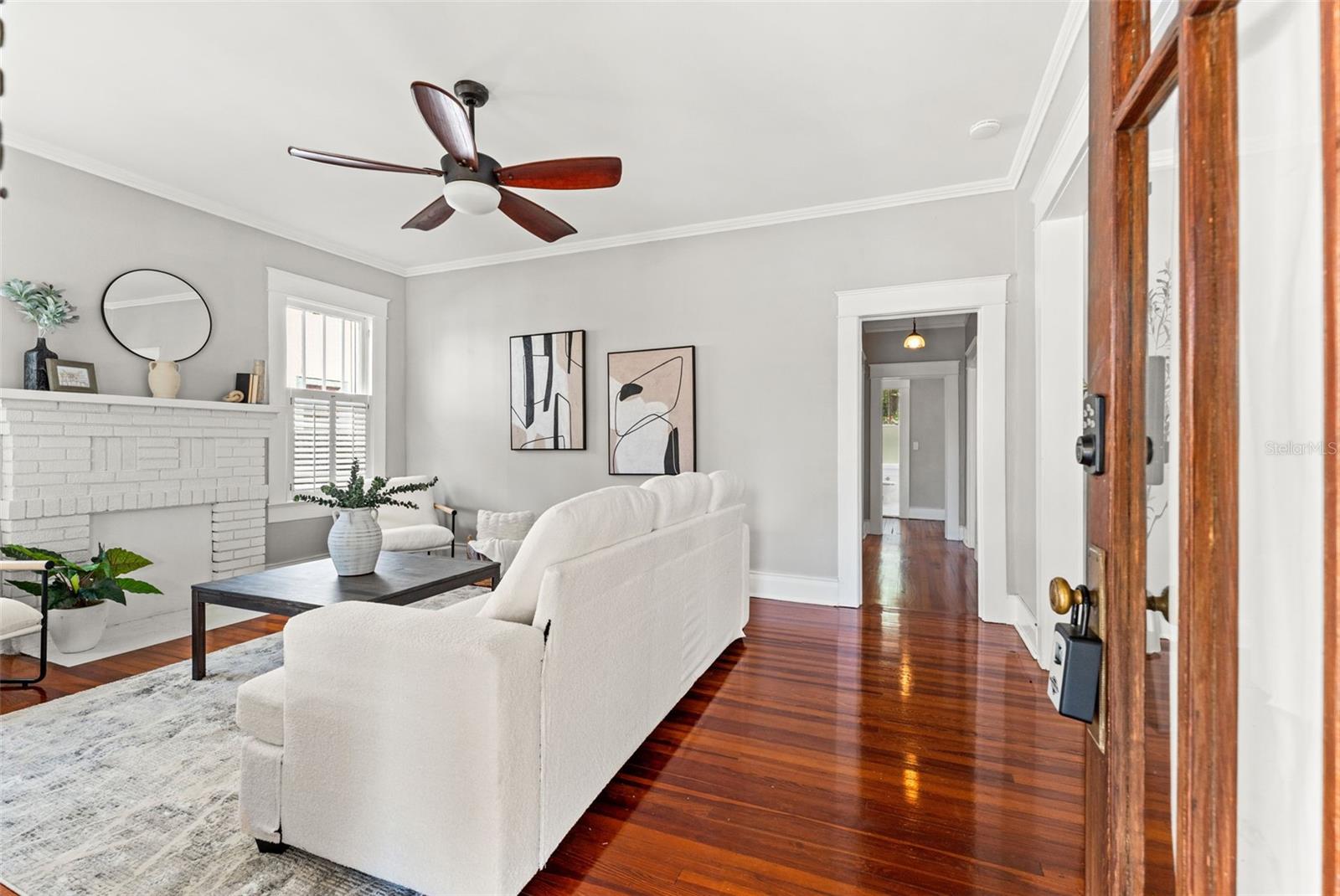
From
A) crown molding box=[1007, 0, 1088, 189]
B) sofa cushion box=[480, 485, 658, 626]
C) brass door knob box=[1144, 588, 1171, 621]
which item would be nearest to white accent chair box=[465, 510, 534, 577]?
sofa cushion box=[480, 485, 658, 626]

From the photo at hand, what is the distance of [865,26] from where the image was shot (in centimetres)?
247

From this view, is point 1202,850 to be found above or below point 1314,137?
below

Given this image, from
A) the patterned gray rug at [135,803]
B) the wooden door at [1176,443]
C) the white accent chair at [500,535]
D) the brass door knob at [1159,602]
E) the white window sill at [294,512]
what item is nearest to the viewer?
the wooden door at [1176,443]

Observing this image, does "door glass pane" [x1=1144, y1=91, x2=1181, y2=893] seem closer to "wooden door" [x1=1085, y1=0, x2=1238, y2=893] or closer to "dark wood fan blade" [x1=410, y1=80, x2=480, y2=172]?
"wooden door" [x1=1085, y1=0, x2=1238, y2=893]

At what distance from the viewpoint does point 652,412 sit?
4793 mm

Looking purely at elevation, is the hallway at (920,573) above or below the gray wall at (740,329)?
below

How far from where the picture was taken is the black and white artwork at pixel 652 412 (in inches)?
184

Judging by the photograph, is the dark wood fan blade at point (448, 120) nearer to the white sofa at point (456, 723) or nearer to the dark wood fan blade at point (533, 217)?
the dark wood fan blade at point (533, 217)

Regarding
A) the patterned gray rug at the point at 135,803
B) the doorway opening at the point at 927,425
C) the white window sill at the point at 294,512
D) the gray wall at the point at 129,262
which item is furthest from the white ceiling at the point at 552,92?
the patterned gray rug at the point at 135,803

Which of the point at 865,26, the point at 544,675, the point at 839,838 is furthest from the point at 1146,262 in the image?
the point at 865,26

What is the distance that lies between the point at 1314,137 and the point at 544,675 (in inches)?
61.4

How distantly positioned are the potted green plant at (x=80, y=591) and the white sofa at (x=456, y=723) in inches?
89.4

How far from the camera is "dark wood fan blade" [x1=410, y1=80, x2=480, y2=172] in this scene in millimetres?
2174

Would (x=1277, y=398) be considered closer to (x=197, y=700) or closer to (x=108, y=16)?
(x=197, y=700)
